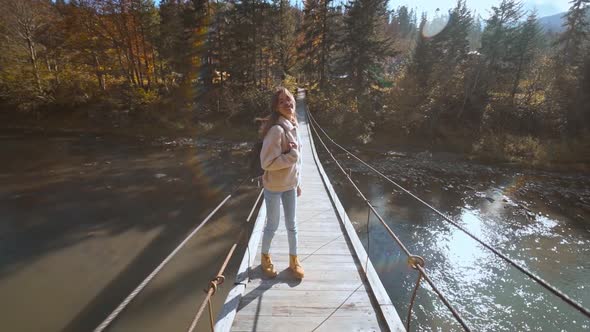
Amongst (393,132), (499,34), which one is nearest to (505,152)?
(393,132)

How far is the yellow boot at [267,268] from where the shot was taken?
2861 mm

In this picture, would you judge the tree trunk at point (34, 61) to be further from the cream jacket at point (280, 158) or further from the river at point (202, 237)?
the cream jacket at point (280, 158)

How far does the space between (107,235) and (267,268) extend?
5.76m

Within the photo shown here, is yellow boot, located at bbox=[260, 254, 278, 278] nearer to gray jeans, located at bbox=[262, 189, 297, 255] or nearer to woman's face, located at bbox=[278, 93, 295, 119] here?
gray jeans, located at bbox=[262, 189, 297, 255]

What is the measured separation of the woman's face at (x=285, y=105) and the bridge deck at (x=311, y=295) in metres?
1.65

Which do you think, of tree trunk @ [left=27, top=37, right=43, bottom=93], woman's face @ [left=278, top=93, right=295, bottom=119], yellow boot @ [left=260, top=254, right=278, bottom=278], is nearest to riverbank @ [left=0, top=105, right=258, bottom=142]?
tree trunk @ [left=27, top=37, right=43, bottom=93]

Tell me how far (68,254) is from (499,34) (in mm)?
22408

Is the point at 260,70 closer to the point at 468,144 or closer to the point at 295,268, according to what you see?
the point at 468,144

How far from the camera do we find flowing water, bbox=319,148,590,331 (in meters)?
5.10

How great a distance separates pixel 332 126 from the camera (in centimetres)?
1777

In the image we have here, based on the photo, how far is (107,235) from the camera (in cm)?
671

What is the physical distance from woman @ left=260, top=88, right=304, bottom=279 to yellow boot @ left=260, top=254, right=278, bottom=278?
0.63 ft

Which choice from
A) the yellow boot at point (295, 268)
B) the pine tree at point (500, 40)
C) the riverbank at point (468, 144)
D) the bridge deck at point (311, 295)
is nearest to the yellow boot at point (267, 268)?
the bridge deck at point (311, 295)

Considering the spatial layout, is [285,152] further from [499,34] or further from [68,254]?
[499,34]
